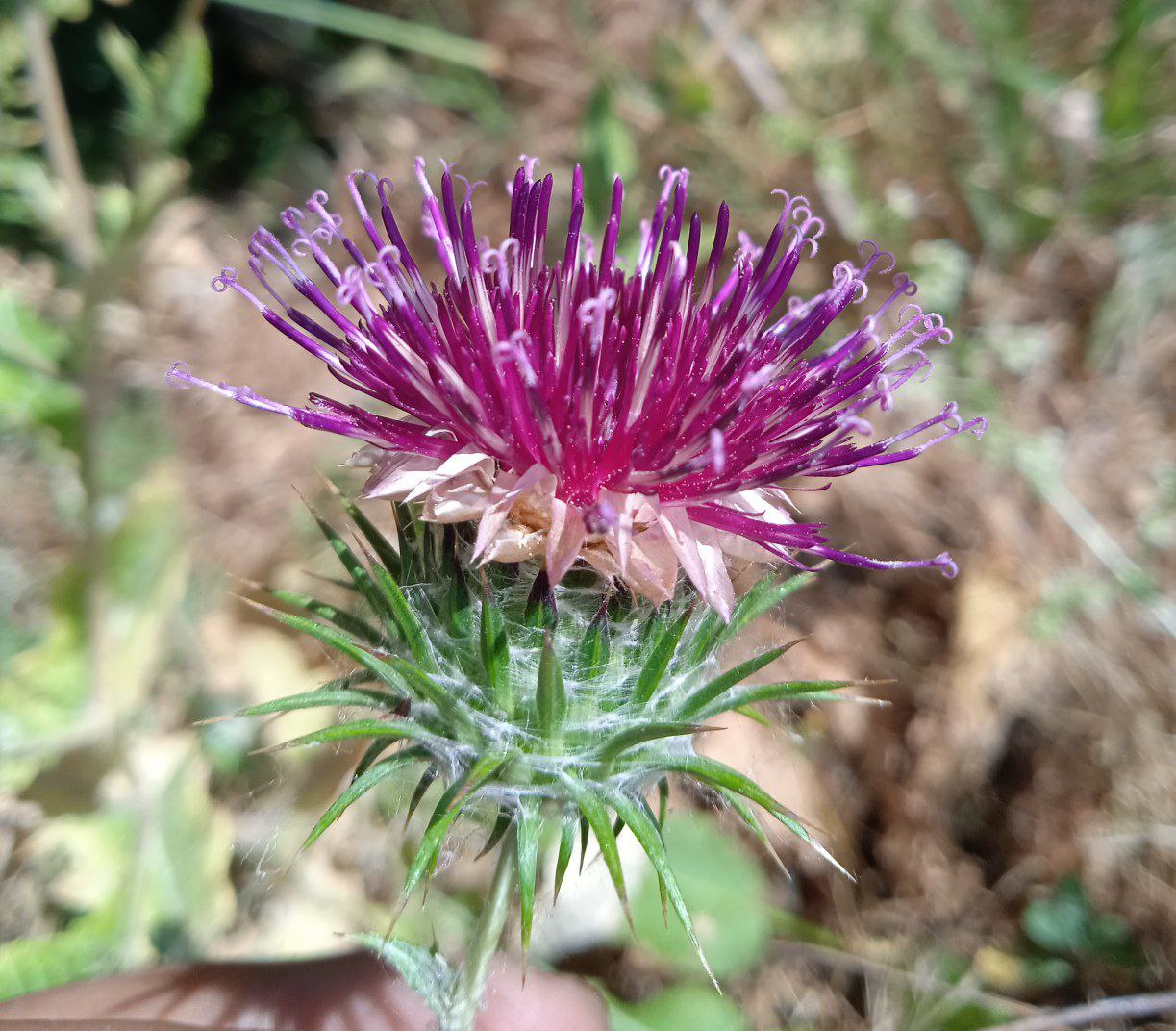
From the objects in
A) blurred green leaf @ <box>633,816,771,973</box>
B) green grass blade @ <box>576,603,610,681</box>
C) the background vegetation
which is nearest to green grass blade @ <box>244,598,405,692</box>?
green grass blade @ <box>576,603,610,681</box>

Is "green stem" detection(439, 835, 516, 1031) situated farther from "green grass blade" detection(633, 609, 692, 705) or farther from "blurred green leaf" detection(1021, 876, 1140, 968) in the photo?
"blurred green leaf" detection(1021, 876, 1140, 968)

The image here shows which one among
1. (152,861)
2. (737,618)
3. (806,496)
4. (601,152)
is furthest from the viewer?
(806,496)

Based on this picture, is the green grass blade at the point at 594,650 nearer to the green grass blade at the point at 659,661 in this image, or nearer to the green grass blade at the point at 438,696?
the green grass blade at the point at 659,661

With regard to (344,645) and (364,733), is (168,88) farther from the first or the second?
(364,733)

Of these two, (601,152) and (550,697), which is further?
(601,152)

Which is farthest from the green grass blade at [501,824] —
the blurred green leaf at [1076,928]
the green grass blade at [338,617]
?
the blurred green leaf at [1076,928]

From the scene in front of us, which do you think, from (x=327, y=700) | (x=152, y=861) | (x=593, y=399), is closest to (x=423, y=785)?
(x=327, y=700)

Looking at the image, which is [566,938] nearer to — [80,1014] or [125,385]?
[80,1014]
